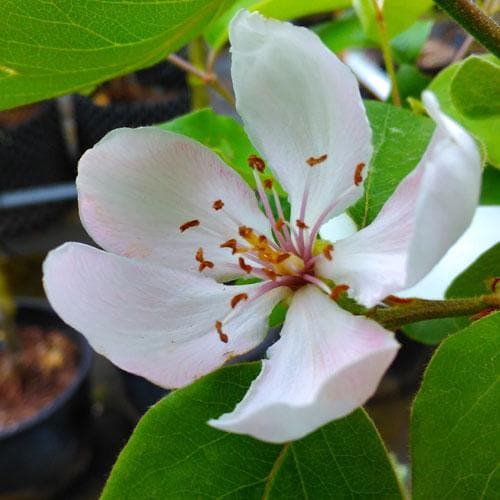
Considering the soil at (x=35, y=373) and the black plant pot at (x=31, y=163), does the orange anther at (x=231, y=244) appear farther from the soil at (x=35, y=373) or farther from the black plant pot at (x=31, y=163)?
the black plant pot at (x=31, y=163)

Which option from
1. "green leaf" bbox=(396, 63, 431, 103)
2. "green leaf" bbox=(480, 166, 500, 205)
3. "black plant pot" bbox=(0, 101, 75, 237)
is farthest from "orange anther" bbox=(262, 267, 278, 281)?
"black plant pot" bbox=(0, 101, 75, 237)

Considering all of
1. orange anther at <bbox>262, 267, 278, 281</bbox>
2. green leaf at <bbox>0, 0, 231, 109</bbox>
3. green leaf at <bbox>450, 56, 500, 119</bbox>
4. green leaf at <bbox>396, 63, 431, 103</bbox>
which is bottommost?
green leaf at <bbox>396, 63, 431, 103</bbox>

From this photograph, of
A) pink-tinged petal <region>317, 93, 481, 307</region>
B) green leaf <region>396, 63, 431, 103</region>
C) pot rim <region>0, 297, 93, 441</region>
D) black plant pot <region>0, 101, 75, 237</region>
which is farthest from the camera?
black plant pot <region>0, 101, 75, 237</region>

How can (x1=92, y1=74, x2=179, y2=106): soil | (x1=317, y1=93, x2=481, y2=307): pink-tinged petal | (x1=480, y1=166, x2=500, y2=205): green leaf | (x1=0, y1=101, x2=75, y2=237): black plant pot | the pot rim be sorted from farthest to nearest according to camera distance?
(x1=92, y1=74, x2=179, y2=106): soil, (x1=0, y1=101, x2=75, y2=237): black plant pot, the pot rim, (x1=480, y1=166, x2=500, y2=205): green leaf, (x1=317, y1=93, x2=481, y2=307): pink-tinged petal

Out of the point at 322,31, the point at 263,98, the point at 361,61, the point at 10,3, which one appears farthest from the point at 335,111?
the point at 361,61

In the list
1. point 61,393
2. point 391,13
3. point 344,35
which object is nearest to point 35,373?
point 61,393

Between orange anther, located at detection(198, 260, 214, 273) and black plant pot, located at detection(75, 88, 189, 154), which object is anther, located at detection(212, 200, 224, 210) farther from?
black plant pot, located at detection(75, 88, 189, 154)

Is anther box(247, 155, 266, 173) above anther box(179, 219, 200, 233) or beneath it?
above
